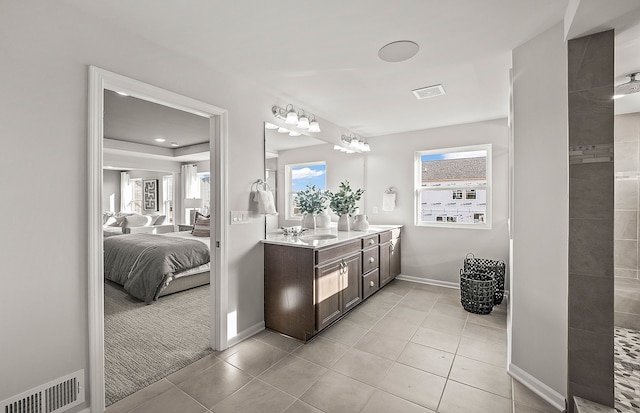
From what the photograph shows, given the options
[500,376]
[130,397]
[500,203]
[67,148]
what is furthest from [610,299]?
[67,148]

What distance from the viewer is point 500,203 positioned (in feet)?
12.6

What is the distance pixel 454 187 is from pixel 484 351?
7.86 ft

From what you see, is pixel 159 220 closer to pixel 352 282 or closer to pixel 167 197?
pixel 167 197

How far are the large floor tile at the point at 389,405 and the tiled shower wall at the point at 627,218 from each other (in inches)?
106

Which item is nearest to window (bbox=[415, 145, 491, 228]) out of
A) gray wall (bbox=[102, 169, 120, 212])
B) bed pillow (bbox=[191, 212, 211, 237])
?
bed pillow (bbox=[191, 212, 211, 237])

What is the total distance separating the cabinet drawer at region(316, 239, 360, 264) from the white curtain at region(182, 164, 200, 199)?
5030 mm

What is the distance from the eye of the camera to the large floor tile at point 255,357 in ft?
7.13

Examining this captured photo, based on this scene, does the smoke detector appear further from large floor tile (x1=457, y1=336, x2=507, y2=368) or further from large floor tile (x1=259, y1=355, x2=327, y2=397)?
large floor tile (x1=259, y1=355, x2=327, y2=397)

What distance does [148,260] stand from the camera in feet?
12.2

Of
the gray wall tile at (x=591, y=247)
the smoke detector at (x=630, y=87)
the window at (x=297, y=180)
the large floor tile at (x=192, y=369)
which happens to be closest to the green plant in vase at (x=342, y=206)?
the window at (x=297, y=180)

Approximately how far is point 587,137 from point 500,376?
1.70 m

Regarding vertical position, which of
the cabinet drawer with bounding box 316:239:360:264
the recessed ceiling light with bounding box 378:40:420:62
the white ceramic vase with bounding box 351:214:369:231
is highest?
the recessed ceiling light with bounding box 378:40:420:62

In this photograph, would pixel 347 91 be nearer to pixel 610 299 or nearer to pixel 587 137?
pixel 587 137

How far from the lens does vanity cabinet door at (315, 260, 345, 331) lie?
260cm
